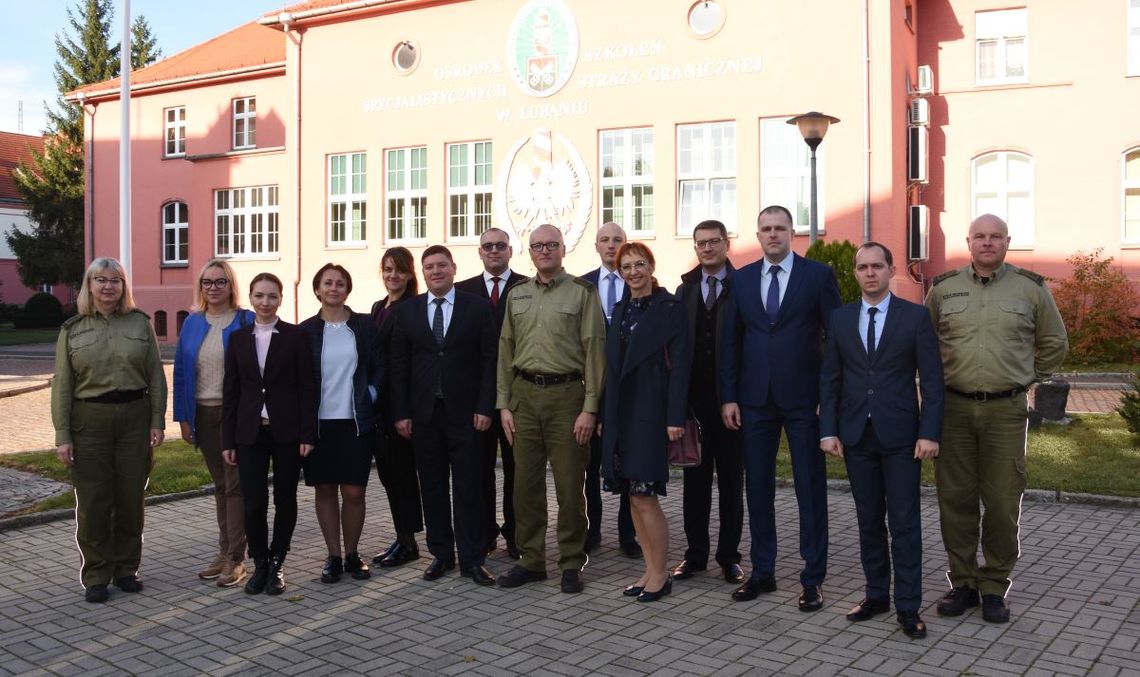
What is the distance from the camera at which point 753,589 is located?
6168mm

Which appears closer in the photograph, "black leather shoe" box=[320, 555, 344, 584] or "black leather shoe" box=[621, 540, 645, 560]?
"black leather shoe" box=[320, 555, 344, 584]

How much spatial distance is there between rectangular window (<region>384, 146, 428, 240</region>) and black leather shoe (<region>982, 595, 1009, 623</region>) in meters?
20.8

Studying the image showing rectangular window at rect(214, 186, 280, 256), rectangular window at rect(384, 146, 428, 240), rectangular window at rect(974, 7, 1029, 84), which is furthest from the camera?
rectangular window at rect(214, 186, 280, 256)

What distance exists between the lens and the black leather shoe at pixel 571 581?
6386 mm

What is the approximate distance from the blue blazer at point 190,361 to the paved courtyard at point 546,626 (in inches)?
43.4

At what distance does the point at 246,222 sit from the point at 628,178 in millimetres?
12455

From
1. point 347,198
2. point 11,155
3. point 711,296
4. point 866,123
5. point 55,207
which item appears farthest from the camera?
point 11,155

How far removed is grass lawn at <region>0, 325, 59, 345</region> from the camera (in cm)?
3653

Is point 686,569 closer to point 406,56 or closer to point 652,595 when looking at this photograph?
point 652,595

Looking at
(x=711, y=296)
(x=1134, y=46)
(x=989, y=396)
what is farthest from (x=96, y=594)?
(x=1134, y=46)

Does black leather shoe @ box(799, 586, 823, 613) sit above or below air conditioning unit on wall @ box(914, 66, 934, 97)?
below

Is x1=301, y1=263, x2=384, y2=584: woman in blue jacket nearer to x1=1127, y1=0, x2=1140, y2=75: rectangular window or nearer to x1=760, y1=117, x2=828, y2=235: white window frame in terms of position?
x1=760, y1=117, x2=828, y2=235: white window frame

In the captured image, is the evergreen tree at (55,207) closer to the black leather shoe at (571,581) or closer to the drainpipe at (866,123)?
the drainpipe at (866,123)

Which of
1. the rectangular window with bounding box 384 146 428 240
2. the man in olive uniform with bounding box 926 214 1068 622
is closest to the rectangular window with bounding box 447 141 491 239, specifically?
the rectangular window with bounding box 384 146 428 240
